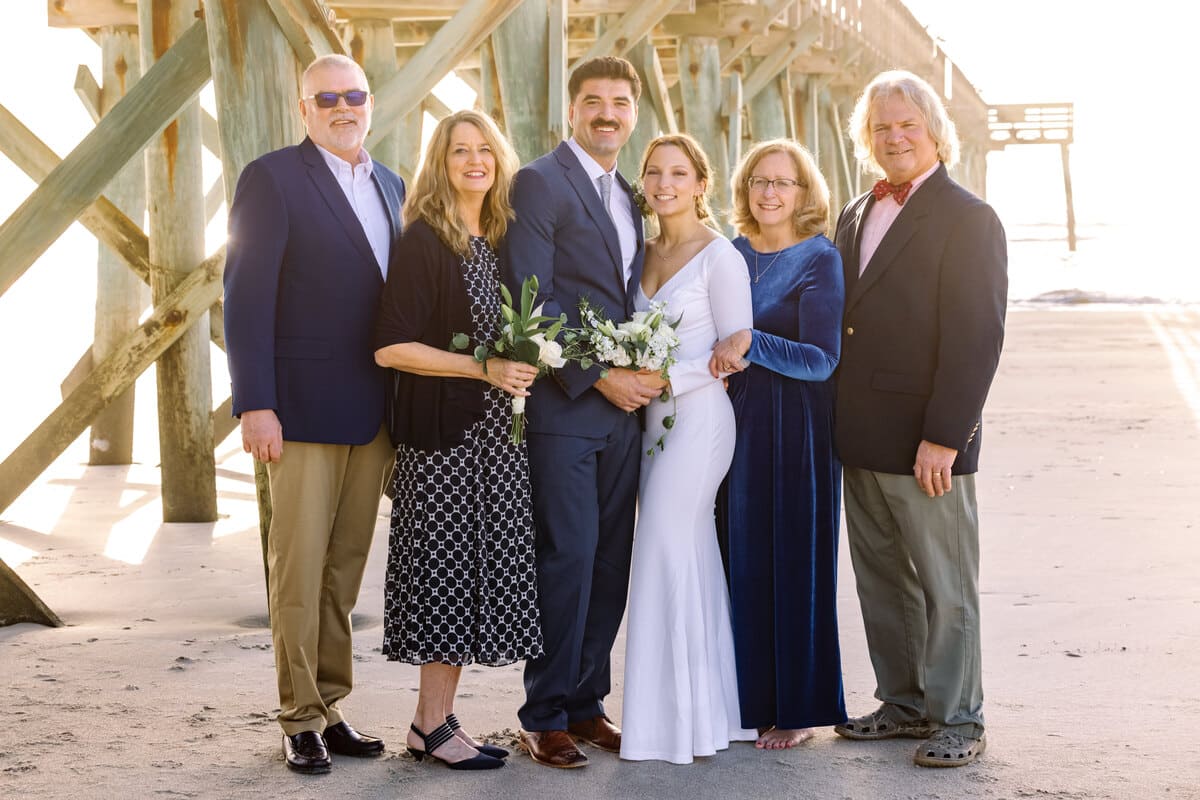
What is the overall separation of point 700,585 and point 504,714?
0.82 meters

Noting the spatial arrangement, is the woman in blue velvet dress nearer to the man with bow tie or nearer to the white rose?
the man with bow tie

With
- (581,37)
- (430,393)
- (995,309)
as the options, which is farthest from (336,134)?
(581,37)

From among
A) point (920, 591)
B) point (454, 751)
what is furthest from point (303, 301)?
point (920, 591)

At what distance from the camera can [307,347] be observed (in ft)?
13.5

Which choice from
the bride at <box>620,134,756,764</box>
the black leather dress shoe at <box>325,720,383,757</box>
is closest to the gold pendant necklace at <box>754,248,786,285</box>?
the bride at <box>620,134,756,764</box>

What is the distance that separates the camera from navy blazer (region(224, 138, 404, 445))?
13.3ft

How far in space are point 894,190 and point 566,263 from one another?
1.02 metres

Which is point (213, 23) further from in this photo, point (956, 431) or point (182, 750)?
point (956, 431)

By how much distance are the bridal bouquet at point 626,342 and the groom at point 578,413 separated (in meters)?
0.07

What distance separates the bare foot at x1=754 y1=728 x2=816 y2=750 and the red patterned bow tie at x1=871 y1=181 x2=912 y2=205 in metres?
1.59

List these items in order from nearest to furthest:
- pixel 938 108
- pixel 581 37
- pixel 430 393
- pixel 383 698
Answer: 1. pixel 430 393
2. pixel 938 108
3. pixel 383 698
4. pixel 581 37

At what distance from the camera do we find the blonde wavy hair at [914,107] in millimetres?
4336

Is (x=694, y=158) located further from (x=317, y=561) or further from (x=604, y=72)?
(x=317, y=561)

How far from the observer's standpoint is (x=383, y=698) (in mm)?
4781
